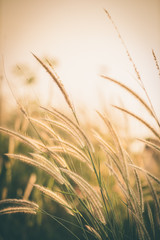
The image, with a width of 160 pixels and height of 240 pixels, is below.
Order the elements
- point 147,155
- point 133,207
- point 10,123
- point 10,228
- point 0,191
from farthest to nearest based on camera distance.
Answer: point 10,123, point 147,155, point 0,191, point 10,228, point 133,207

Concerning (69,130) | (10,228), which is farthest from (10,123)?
(69,130)

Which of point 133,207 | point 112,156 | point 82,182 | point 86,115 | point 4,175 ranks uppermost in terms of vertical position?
point 86,115

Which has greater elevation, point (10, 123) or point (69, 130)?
point (10, 123)

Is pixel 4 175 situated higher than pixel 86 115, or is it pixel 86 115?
pixel 86 115

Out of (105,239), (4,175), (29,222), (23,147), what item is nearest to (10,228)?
(29,222)

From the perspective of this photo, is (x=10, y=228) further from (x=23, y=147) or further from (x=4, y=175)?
(x=23, y=147)

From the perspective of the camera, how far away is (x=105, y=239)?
700 millimetres

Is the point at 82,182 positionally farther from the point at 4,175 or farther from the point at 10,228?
the point at 4,175

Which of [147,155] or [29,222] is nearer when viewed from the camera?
[29,222]

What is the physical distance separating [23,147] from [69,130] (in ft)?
6.77

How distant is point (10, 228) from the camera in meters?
1.35

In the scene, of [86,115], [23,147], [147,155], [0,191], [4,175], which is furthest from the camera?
[23,147]

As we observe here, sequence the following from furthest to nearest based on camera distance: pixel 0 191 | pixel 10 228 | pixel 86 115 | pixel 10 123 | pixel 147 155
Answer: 1. pixel 10 123
2. pixel 86 115
3. pixel 147 155
4. pixel 0 191
5. pixel 10 228

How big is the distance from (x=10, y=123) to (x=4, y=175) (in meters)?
4.44
